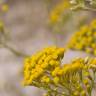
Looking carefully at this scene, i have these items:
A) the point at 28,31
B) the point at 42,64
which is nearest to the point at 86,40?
the point at 42,64

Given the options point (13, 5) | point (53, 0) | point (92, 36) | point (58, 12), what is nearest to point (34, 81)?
point (92, 36)

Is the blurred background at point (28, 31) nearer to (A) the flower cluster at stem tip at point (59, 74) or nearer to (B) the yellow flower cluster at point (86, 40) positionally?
(B) the yellow flower cluster at point (86, 40)

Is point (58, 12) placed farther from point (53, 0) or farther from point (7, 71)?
point (53, 0)

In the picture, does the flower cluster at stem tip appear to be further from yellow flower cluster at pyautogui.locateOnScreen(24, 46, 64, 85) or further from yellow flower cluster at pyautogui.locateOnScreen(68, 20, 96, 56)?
yellow flower cluster at pyautogui.locateOnScreen(68, 20, 96, 56)

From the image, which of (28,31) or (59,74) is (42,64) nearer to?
(59,74)

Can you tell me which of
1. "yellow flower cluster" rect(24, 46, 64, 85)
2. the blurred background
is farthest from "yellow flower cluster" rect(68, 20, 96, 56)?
the blurred background

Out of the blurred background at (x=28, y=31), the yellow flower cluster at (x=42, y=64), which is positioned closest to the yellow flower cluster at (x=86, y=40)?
the yellow flower cluster at (x=42, y=64)

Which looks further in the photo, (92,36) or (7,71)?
(7,71)

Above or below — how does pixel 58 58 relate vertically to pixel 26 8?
above
